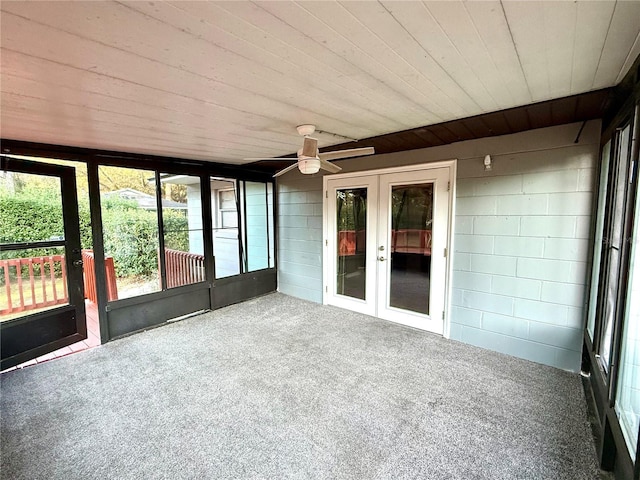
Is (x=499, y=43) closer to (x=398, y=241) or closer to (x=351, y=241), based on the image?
(x=398, y=241)

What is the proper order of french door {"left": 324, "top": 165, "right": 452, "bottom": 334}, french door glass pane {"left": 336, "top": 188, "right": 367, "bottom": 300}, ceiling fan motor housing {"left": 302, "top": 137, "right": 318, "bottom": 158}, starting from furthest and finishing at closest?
french door glass pane {"left": 336, "top": 188, "right": 367, "bottom": 300} < french door {"left": 324, "top": 165, "right": 452, "bottom": 334} < ceiling fan motor housing {"left": 302, "top": 137, "right": 318, "bottom": 158}

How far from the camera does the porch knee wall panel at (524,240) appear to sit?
8.81ft

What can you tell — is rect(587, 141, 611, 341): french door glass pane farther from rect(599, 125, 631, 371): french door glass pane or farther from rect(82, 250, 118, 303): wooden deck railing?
rect(82, 250, 118, 303): wooden deck railing

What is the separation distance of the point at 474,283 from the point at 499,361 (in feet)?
2.66

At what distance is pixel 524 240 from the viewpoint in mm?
2945

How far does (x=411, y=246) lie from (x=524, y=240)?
4.06ft

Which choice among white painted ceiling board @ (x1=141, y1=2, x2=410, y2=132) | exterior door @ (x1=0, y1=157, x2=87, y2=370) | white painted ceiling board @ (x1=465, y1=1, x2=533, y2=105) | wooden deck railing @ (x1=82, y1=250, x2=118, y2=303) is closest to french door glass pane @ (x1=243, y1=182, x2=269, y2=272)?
wooden deck railing @ (x1=82, y1=250, x2=118, y2=303)

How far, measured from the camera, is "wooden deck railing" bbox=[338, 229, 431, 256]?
3.72 metres

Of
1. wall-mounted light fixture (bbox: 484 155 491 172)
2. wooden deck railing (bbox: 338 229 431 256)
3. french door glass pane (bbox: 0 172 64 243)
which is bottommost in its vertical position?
wooden deck railing (bbox: 338 229 431 256)

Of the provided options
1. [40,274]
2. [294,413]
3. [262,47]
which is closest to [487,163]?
[262,47]

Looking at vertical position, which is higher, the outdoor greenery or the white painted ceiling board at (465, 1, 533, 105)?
the white painted ceiling board at (465, 1, 533, 105)

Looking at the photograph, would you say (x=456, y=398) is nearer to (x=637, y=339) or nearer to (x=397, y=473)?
(x=397, y=473)

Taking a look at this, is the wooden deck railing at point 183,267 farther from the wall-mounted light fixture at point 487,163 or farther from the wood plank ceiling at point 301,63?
the wall-mounted light fixture at point 487,163

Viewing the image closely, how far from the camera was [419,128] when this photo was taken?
2846 millimetres
